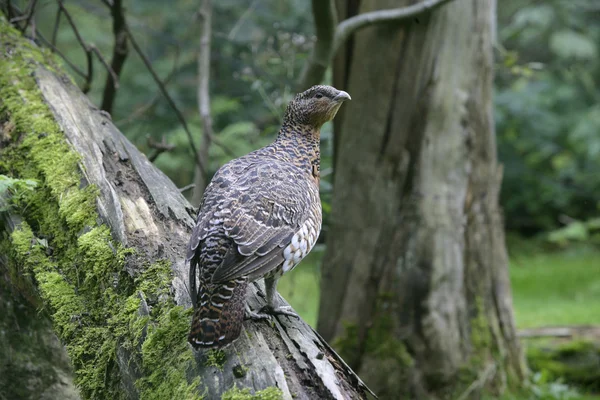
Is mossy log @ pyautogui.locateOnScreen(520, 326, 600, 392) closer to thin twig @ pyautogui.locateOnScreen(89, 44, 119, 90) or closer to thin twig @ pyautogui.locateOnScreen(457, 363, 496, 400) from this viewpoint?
thin twig @ pyautogui.locateOnScreen(457, 363, 496, 400)

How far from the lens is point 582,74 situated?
547 inches

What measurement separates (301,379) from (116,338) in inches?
33.1

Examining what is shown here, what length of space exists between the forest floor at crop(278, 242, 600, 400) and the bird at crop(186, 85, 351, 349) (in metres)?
3.46

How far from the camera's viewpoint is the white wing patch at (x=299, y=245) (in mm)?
2908

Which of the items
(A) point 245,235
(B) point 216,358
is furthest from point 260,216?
(B) point 216,358

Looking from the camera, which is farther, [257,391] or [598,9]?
[598,9]

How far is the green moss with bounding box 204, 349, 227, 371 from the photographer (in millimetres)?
2377

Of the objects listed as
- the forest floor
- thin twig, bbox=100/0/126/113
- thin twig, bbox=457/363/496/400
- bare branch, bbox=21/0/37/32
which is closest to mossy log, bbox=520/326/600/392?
the forest floor

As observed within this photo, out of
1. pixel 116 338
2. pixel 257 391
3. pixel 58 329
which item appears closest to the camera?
pixel 257 391

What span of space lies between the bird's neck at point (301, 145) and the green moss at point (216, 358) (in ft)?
4.27

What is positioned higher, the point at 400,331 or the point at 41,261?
the point at 41,261

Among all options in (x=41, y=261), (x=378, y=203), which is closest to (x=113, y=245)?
(x=41, y=261)

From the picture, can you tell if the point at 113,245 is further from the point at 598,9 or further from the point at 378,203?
the point at 598,9

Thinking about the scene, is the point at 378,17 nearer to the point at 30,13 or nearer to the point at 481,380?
the point at 30,13
